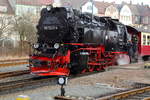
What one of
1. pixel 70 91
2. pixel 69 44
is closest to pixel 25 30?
pixel 69 44

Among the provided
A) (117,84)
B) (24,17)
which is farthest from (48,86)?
(24,17)

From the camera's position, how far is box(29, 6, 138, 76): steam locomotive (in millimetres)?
14008

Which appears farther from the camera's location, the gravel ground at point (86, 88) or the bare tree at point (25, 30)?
the bare tree at point (25, 30)

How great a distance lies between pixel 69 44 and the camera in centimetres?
1459

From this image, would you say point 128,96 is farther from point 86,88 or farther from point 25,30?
point 25,30

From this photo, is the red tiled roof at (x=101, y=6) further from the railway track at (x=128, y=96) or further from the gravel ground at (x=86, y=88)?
the railway track at (x=128, y=96)

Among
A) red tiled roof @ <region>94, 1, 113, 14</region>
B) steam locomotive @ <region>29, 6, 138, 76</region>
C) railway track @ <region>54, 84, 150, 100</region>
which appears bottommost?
railway track @ <region>54, 84, 150, 100</region>

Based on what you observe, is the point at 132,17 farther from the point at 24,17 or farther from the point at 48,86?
the point at 48,86

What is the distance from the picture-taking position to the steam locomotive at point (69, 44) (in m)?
14.0

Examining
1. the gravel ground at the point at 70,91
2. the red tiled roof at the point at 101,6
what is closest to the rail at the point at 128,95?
the gravel ground at the point at 70,91

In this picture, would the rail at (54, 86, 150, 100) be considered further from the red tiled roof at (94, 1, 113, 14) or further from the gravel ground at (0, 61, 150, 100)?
the red tiled roof at (94, 1, 113, 14)

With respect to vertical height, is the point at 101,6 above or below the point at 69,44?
above

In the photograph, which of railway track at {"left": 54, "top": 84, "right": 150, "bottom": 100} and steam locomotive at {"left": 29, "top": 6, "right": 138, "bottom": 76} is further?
steam locomotive at {"left": 29, "top": 6, "right": 138, "bottom": 76}

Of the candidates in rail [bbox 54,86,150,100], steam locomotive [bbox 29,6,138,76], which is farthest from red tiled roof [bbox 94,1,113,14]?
rail [bbox 54,86,150,100]
